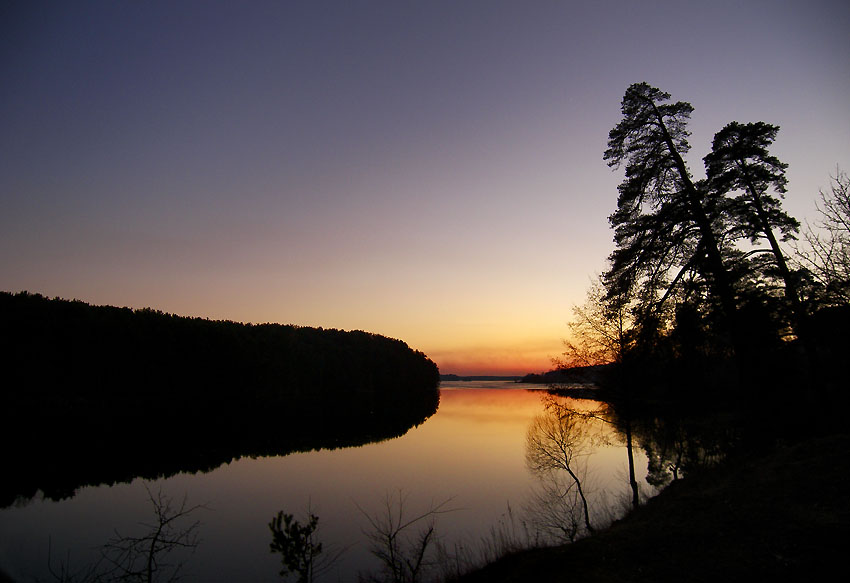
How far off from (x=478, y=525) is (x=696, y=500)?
8026 mm

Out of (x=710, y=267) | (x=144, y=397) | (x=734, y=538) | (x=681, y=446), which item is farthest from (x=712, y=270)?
(x=144, y=397)

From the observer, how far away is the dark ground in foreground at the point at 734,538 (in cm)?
793

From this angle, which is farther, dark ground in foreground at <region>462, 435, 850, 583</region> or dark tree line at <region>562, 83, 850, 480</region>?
dark tree line at <region>562, 83, 850, 480</region>

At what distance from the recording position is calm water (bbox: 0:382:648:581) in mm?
13859

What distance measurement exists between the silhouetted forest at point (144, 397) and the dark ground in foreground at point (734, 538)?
25488 millimetres

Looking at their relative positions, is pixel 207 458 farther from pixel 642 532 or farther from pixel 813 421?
pixel 813 421

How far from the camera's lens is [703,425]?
33.8m

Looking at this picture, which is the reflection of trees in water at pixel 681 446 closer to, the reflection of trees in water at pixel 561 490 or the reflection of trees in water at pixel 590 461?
the reflection of trees in water at pixel 590 461

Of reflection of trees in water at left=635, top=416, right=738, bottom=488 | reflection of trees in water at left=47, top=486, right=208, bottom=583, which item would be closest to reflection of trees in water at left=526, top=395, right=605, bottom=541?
reflection of trees in water at left=635, top=416, right=738, bottom=488

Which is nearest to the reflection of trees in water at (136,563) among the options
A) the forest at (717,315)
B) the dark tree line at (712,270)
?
the forest at (717,315)

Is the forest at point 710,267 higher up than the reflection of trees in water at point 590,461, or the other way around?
the forest at point 710,267

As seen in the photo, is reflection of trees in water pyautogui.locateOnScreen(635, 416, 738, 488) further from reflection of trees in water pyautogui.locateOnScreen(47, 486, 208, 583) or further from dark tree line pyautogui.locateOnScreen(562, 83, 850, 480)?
reflection of trees in water pyautogui.locateOnScreen(47, 486, 208, 583)

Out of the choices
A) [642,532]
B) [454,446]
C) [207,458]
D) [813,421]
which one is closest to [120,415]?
[207,458]

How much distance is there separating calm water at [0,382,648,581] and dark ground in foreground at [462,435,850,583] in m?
5.56
